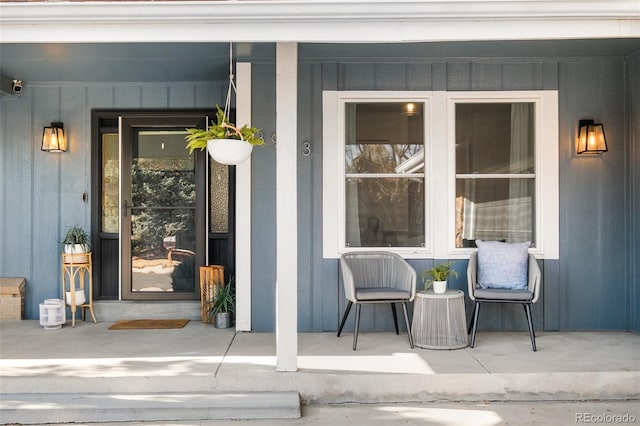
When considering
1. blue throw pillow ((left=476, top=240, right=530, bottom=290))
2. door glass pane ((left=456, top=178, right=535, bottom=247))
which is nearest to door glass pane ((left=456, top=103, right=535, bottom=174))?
door glass pane ((left=456, top=178, right=535, bottom=247))

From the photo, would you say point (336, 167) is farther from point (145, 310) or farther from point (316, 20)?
point (145, 310)

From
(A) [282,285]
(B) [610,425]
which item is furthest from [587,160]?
(A) [282,285]

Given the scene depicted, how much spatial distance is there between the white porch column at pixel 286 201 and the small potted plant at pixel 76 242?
2584 millimetres

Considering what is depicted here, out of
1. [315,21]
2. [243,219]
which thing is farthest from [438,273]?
[315,21]

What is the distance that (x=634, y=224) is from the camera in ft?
16.8

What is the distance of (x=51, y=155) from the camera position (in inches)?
232

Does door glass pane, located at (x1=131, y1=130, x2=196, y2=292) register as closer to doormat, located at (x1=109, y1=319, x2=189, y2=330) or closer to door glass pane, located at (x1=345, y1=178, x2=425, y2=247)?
doormat, located at (x1=109, y1=319, x2=189, y2=330)

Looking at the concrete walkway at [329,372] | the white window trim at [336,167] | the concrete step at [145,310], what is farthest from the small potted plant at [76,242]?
the white window trim at [336,167]

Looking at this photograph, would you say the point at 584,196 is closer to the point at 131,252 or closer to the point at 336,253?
the point at 336,253

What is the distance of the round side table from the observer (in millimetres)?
4504

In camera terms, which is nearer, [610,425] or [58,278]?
[610,425]

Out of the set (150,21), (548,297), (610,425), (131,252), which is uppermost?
(150,21)

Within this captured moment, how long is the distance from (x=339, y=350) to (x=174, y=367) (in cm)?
121

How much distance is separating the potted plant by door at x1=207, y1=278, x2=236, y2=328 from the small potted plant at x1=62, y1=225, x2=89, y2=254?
1.30m
